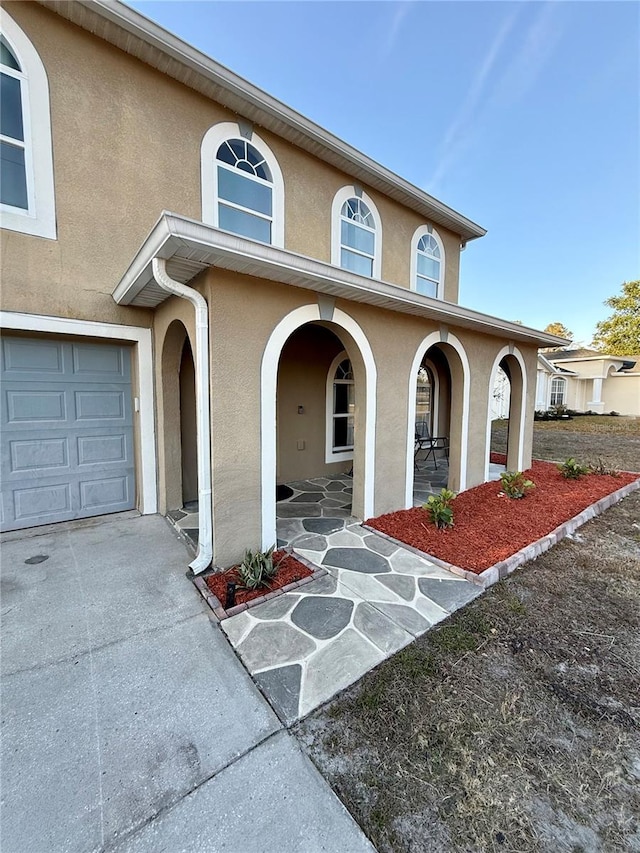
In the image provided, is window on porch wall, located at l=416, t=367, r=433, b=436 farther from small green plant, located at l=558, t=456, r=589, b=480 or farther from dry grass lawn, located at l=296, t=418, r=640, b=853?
dry grass lawn, located at l=296, t=418, r=640, b=853

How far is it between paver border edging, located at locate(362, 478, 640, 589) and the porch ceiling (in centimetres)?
326

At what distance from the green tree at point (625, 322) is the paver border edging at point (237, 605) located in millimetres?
37784

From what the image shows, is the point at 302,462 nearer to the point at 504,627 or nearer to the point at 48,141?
the point at 504,627

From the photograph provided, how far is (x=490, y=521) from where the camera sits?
5.15 meters

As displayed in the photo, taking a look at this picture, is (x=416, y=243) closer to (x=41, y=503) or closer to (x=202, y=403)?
(x=202, y=403)

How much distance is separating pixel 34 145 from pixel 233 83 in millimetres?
2944

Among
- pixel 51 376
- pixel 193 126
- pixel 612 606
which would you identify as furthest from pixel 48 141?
pixel 612 606

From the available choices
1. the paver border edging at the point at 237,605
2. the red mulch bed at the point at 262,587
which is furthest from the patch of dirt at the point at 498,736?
the red mulch bed at the point at 262,587

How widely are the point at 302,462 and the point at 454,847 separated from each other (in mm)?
6075

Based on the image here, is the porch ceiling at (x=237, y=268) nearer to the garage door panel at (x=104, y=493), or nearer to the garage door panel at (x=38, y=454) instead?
the garage door panel at (x=38, y=454)

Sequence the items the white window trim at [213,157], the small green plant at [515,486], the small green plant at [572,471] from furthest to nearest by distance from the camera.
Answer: the small green plant at [572,471] → the small green plant at [515,486] → the white window trim at [213,157]

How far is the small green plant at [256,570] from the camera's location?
3.43 meters

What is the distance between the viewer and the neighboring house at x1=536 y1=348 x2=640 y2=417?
975 inches

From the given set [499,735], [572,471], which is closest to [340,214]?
[572,471]
